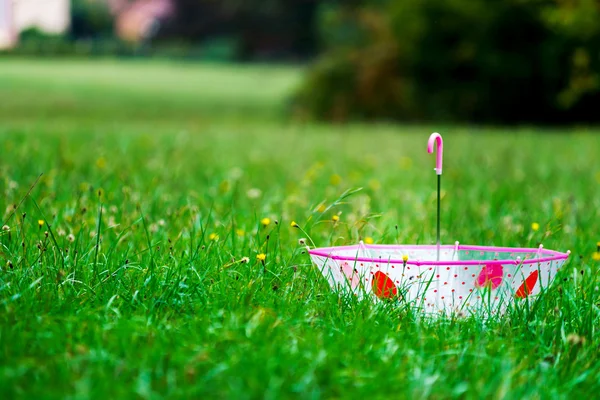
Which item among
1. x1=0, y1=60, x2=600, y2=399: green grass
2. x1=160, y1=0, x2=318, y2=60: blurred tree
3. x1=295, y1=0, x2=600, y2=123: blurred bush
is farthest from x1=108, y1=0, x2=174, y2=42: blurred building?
x1=0, y1=60, x2=600, y2=399: green grass

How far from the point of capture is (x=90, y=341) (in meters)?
2.28

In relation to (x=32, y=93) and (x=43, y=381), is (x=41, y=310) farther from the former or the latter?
(x=32, y=93)

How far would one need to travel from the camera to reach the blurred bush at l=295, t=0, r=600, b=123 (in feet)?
53.8

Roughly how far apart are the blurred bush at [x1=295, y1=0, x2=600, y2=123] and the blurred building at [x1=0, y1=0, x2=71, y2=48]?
6.82 m

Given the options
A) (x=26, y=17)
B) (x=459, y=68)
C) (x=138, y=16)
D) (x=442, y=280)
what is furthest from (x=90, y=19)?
(x=442, y=280)

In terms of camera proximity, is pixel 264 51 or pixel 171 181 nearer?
pixel 171 181

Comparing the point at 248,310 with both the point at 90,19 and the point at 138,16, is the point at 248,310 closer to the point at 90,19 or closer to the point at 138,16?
the point at 90,19

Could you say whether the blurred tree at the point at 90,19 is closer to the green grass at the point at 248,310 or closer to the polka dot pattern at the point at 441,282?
the green grass at the point at 248,310

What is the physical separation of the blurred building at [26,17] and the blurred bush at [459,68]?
268 inches

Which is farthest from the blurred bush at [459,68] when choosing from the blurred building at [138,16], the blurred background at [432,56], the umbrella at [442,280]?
the umbrella at [442,280]

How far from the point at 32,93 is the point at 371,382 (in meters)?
15.9

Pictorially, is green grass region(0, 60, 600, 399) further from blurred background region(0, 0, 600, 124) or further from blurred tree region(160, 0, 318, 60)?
blurred tree region(160, 0, 318, 60)

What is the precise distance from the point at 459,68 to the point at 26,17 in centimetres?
877

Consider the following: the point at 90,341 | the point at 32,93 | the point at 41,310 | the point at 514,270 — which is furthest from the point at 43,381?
the point at 32,93
